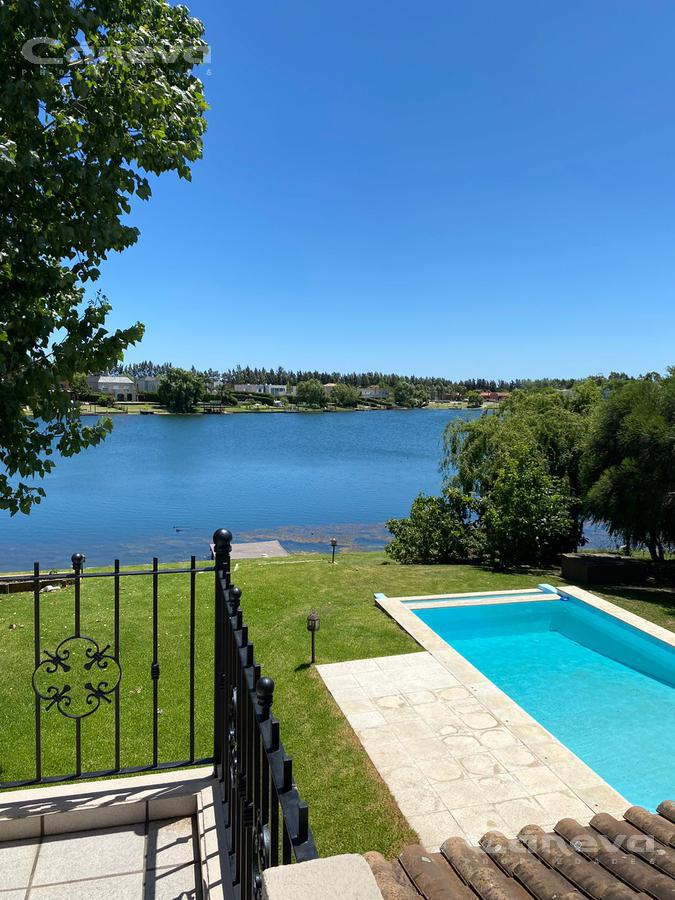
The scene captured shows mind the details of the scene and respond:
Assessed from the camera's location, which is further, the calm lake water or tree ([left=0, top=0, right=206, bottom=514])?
the calm lake water

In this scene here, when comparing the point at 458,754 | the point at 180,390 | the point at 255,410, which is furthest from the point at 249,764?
the point at 255,410

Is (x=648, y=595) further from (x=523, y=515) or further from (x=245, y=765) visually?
(x=245, y=765)

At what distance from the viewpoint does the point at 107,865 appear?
296cm

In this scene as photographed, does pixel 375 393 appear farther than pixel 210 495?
Yes

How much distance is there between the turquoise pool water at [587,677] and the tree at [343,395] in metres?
111

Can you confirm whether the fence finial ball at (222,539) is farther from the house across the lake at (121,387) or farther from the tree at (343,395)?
the house across the lake at (121,387)

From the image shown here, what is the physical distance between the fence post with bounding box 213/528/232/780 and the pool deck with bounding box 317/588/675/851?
2139 mm

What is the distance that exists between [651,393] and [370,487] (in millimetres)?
24108

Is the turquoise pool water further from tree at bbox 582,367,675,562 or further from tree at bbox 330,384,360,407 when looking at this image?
tree at bbox 330,384,360,407

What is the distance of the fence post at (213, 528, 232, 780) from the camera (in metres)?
3.18

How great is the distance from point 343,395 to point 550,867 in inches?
4723

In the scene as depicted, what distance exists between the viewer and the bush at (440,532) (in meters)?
16.0

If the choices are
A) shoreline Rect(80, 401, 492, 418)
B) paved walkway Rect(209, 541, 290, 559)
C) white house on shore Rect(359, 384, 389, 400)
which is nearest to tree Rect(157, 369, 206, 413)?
shoreline Rect(80, 401, 492, 418)

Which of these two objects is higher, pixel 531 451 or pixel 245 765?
pixel 531 451
